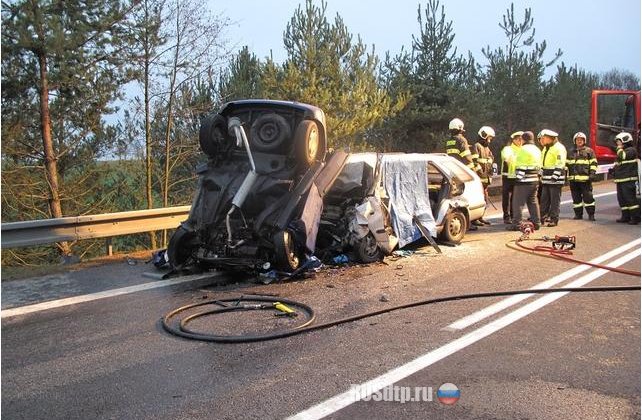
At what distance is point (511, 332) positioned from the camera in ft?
14.5

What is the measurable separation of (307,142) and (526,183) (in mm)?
5017

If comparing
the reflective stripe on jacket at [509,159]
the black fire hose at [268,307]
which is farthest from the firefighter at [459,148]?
the black fire hose at [268,307]

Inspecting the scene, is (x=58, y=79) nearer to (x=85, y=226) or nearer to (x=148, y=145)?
(x=148, y=145)

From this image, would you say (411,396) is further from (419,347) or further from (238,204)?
(238,204)

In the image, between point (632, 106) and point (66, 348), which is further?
point (632, 106)

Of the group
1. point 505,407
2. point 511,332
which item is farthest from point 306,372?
point 511,332

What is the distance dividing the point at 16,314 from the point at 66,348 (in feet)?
3.84

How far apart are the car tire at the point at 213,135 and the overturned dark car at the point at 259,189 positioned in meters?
0.01

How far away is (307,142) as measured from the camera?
6.23 meters

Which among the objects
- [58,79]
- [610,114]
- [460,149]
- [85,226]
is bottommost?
[85,226]

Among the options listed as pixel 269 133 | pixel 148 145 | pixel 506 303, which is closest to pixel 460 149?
pixel 269 133

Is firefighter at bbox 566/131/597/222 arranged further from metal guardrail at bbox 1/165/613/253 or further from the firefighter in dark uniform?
metal guardrail at bbox 1/165/613/253

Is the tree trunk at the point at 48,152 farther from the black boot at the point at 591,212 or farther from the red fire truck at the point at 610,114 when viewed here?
the red fire truck at the point at 610,114

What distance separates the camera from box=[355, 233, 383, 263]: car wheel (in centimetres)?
684
